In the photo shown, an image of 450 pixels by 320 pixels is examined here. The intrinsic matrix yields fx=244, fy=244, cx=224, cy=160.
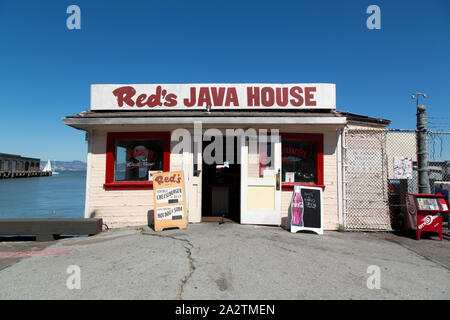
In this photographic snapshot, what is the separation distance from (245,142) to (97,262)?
432cm

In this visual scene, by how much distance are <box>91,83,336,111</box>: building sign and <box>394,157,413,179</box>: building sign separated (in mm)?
2965

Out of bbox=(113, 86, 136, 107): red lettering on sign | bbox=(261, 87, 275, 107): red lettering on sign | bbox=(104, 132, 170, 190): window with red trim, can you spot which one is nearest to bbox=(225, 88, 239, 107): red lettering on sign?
bbox=(261, 87, 275, 107): red lettering on sign

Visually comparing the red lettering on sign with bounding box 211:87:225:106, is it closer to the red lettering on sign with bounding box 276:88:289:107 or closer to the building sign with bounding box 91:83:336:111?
the building sign with bounding box 91:83:336:111

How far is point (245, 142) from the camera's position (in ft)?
21.9

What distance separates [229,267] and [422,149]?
18.8 feet

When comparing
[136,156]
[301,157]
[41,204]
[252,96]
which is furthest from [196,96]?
[41,204]

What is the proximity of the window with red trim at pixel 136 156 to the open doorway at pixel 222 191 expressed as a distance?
1.97 m

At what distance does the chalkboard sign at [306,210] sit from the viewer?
19.9 feet

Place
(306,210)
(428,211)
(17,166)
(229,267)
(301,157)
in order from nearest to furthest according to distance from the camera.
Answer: (229,267), (428,211), (306,210), (301,157), (17,166)

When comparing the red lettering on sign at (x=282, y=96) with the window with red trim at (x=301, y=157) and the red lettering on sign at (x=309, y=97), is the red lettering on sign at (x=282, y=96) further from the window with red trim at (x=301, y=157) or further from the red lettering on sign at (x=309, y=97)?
the window with red trim at (x=301, y=157)

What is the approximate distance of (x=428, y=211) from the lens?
5.85 m

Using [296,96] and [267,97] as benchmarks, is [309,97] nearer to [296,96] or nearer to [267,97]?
[296,96]

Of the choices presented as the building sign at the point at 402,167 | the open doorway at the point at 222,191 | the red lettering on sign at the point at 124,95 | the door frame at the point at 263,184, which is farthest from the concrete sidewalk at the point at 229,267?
the red lettering on sign at the point at 124,95
